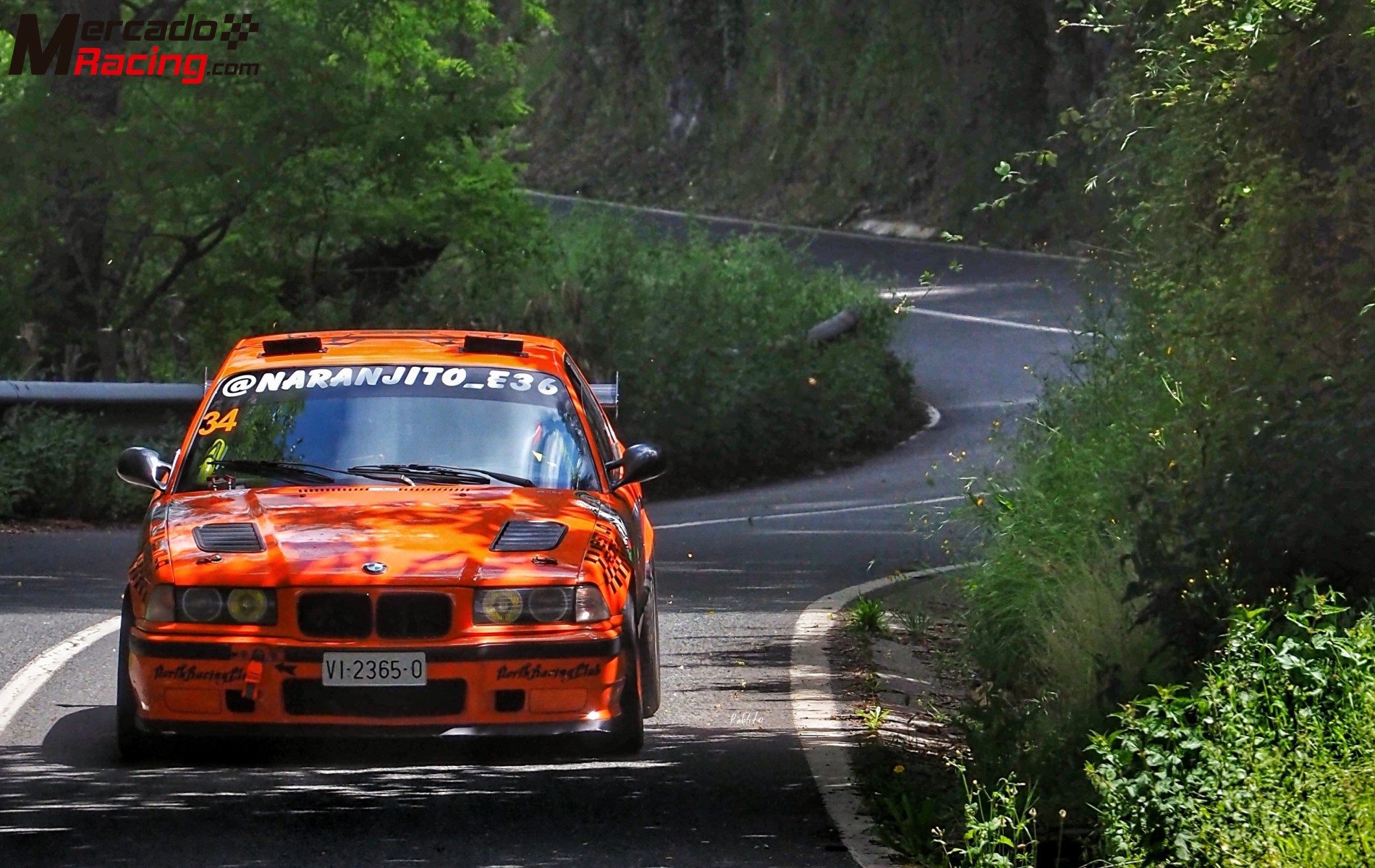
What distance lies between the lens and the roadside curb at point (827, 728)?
24.9 feet

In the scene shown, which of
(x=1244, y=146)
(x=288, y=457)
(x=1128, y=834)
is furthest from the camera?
(x=1244, y=146)

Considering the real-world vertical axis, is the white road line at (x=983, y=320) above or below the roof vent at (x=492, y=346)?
below

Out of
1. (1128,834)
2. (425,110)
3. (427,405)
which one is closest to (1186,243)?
(427,405)

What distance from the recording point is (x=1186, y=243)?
11781 mm

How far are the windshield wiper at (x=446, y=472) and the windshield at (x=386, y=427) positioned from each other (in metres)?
0.02

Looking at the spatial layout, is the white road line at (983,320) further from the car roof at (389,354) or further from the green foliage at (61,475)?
the car roof at (389,354)

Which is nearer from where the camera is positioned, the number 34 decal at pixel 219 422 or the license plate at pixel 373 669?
the license plate at pixel 373 669

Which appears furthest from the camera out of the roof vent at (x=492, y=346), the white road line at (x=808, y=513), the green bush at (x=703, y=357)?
the green bush at (x=703, y=357)

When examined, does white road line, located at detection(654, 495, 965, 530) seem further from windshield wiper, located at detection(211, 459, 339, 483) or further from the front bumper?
the front bumper

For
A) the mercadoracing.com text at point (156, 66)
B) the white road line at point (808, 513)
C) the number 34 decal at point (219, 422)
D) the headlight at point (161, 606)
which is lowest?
the white road line at point (808, 513)

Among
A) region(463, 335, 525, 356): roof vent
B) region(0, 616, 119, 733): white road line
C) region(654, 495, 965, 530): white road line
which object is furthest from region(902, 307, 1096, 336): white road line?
region(463, 335, 525, 356): roof vent

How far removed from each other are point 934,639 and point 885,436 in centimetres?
1256

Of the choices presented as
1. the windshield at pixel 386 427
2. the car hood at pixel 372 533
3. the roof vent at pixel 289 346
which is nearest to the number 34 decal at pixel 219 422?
the windshield at pixel 386 427

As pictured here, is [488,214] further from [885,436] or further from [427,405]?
[427,405]
